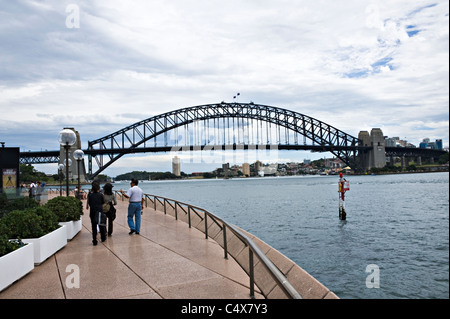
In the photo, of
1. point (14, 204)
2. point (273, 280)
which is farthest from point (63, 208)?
point (273, 280)

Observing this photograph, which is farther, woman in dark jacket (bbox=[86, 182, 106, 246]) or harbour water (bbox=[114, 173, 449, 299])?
harbour water (bbox=[114, 173, 449, 299])

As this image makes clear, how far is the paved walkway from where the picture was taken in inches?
183

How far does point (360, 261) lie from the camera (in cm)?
1248

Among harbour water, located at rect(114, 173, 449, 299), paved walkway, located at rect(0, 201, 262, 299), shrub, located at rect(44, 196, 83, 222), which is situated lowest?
harbour water, located at rect(114, 173, 449, 299)

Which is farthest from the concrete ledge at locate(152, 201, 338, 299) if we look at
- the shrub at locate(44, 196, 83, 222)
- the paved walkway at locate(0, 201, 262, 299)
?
the shrub at locate(44, 196, 83, 222)

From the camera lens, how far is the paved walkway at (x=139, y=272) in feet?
15.3

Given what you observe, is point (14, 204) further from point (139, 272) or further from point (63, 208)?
point (139, 272)

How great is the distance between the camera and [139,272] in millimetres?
5633

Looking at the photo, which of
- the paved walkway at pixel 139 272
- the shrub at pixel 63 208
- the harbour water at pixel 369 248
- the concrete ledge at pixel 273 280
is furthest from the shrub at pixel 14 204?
the harbour water at pixel 369 248

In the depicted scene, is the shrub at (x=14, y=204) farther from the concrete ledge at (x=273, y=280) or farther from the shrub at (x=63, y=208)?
the concrete ledge at (x=273, y=280)

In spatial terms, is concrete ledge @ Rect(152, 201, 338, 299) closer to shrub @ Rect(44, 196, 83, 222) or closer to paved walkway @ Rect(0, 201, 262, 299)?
paved walkway @ Rect(0, 201, 262, 299)

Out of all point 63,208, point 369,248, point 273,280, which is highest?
point 63,208

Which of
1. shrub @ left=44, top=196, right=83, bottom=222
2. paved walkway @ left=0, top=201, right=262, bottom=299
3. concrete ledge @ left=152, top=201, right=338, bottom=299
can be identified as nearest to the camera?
paved walkway @ left=0, top=201, right=262, bottom=299
